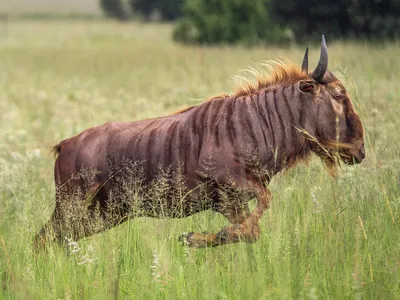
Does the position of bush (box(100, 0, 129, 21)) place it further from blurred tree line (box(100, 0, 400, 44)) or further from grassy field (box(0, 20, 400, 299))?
grassy field (box(0, 20, 400, 299))

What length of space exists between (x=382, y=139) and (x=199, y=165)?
246 cm

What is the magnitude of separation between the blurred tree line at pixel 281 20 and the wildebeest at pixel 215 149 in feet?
76.4

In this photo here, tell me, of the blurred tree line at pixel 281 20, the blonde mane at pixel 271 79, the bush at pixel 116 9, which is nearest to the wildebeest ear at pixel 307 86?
the blonde mane at pixel 271 79

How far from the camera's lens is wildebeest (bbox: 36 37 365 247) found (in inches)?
214

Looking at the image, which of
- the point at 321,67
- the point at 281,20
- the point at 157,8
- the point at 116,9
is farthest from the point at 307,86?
the point at 116,9

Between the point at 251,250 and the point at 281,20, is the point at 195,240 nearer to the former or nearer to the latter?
the point at 251,250

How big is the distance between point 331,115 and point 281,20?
2773 centimetres

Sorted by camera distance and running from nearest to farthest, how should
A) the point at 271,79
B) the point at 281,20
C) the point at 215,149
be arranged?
the point at 215,149
the point at 271,79
the point at 281,20

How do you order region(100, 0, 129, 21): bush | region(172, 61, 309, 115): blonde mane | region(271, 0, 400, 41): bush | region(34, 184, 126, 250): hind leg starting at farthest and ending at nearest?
region(100, 0, 129, 21): bush → region(271, 0, 400, 41): bush → region(172, 61, 309, 115): blonde mane → region(34, 184, 126, 250): hind leg

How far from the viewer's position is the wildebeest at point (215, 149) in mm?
5426

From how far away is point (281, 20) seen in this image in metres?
32.8

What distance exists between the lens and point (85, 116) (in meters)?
11.8

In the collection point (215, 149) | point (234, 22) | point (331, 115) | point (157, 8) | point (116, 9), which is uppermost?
point (331, 115)

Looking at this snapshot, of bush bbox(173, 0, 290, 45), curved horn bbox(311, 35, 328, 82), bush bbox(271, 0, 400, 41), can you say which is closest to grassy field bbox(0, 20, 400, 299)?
curved horn bbox(311, 35, 328, 82)
